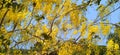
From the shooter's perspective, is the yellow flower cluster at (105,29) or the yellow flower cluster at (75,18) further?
the yellow flower cluster at (105,29)

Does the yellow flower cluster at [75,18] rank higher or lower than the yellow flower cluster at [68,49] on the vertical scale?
higher

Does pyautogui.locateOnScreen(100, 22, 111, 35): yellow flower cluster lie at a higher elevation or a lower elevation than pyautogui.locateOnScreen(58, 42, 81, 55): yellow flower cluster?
higher

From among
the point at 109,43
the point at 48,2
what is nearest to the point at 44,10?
the point at 48,2

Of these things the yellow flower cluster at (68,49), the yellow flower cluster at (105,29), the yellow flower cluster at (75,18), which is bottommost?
the yellow flower cluster at (68,49)

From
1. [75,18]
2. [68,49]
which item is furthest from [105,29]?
[68,49]

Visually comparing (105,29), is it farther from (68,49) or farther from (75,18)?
(68,49)

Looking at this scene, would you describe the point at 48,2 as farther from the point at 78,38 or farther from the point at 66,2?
the point at 78,38

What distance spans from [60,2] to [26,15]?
2.56ft

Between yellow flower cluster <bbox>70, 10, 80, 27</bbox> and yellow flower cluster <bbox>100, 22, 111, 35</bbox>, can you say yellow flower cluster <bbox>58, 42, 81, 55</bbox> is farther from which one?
yellow flower cluster <bbox>100, 22, 111, 35</bbox>

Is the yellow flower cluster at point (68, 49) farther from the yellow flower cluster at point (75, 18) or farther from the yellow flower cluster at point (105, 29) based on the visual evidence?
the yellow flower cluster at point (105, 29)

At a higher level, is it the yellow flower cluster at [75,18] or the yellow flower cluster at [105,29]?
the yellow flower cluster at [75,18]

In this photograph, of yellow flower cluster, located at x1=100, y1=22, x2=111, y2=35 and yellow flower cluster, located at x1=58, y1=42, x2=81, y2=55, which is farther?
yellow flower cluster, located at x1=100, y1=22, x2=111, y2=35

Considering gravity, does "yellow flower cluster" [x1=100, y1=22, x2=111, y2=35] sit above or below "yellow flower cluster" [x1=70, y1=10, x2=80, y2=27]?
below

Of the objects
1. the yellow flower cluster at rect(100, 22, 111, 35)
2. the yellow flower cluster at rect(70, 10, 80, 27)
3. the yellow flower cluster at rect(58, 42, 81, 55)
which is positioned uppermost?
the yellow flower cluster at rect(70, 10, 80, 27)
